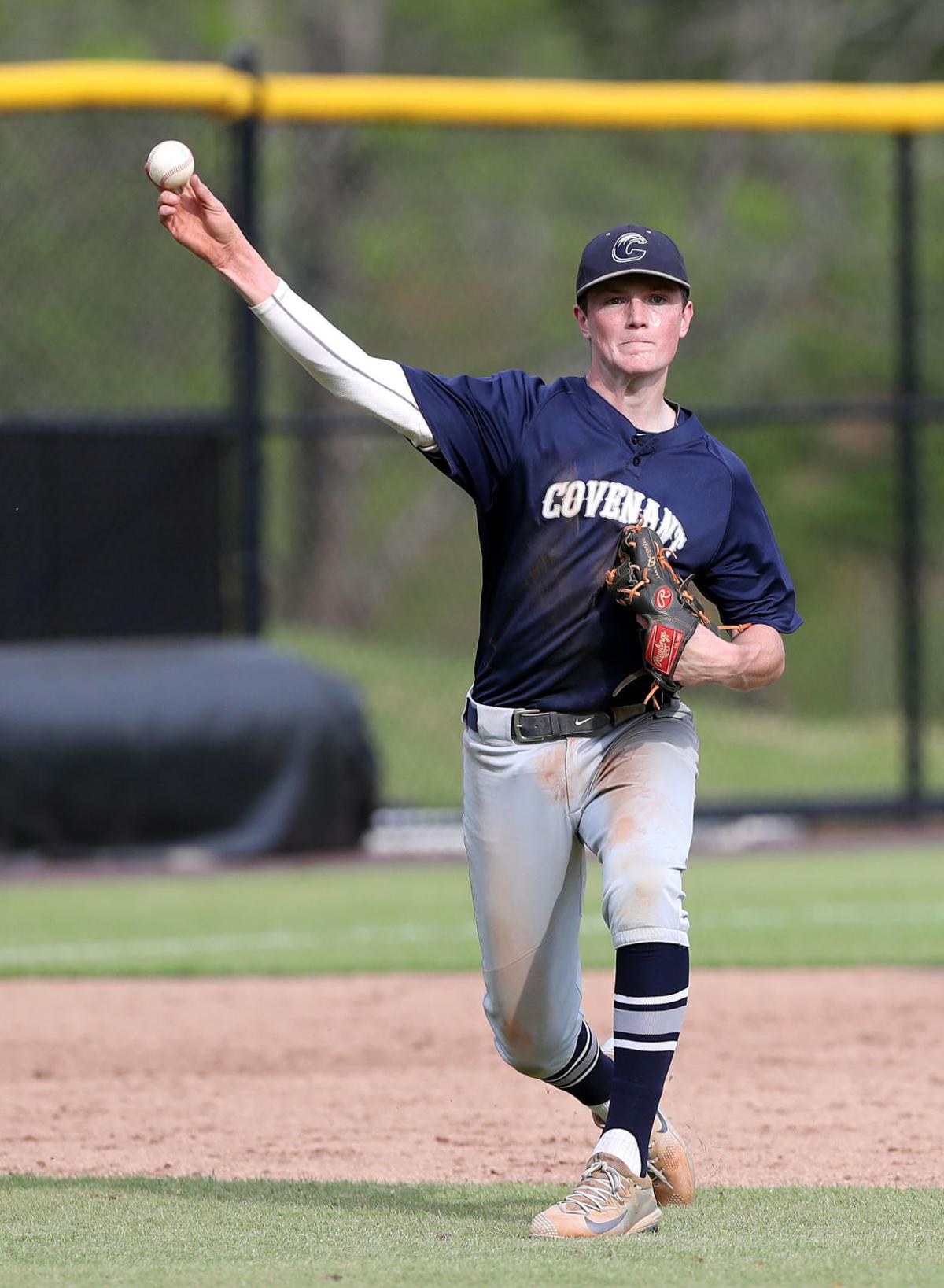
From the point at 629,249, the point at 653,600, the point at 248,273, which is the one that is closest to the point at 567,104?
the point at 629,249

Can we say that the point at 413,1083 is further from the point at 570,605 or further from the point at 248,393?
the point at 248,393

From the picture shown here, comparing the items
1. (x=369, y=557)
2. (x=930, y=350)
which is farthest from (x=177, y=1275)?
(x=930, y=350)

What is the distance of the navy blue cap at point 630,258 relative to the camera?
4.14m

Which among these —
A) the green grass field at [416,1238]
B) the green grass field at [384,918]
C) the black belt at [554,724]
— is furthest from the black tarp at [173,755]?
the black belt at [554,724]

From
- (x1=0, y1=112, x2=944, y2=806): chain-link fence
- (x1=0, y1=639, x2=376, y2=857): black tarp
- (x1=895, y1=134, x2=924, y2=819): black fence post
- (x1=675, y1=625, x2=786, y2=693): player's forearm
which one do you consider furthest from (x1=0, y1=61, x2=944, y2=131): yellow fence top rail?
(x1=675, y1=625, x2=786, y2=693): player's forearm

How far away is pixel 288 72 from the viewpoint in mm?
23328

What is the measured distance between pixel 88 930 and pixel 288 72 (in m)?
16.3

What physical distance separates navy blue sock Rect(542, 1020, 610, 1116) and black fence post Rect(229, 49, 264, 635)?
7470 millimetres

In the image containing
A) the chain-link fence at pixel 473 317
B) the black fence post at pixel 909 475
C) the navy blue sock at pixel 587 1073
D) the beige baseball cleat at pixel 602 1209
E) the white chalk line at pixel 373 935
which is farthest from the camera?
the chain-link fence at pixel 473 317

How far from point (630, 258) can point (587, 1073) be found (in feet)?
5.47

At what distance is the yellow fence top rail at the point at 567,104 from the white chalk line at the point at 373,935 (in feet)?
16.5

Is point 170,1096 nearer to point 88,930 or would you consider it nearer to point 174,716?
point 88,930

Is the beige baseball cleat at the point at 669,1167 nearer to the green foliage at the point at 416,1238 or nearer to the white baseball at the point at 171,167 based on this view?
the green foliage at the point at 416,1238

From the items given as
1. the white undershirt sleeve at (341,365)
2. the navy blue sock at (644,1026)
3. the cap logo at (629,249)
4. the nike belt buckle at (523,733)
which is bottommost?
the navy blue sock at (644,1026)
